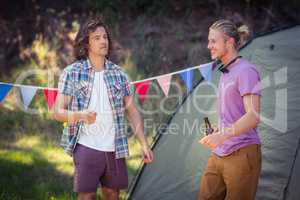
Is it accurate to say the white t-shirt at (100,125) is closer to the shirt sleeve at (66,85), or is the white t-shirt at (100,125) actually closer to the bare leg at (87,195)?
the shirt sleeve at (66,85)

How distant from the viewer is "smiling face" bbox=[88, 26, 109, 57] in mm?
3111

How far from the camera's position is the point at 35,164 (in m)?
5.39

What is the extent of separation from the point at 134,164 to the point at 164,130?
115 cm

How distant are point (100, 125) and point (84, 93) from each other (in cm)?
22

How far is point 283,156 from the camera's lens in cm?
354

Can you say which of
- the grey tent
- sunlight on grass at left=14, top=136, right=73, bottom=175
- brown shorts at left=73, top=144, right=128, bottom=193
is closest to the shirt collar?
brown shorts at left=73, top=144, right=128, bottom=193

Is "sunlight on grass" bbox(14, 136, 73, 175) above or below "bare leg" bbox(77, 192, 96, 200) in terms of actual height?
below

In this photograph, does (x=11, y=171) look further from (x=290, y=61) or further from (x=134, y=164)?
(x=290, y=61)

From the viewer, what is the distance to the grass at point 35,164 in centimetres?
458

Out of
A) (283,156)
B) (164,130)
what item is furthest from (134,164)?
(283,156)

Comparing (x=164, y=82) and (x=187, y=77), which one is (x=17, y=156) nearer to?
(x=164, y=82)

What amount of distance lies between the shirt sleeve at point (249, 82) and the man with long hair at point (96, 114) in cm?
79

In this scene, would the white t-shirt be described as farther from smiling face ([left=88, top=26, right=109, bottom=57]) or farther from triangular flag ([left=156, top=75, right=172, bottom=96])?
triangular flag ([left=156, top=75, right=172, bottom=96])

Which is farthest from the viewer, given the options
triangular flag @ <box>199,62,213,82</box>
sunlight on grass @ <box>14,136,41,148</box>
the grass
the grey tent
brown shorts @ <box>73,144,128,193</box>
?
sunlight on grass @ <box>14,136,41,148</box>
